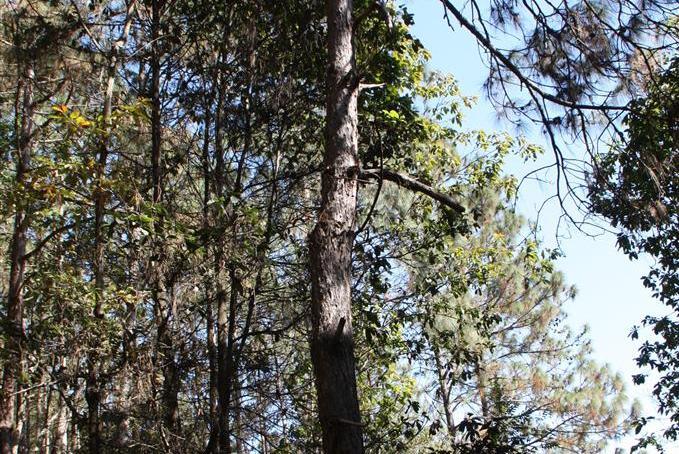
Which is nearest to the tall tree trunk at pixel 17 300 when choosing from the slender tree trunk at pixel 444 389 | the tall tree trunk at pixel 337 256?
the tall tree trunk at pixel 337 256

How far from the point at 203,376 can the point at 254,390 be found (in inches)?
17.9

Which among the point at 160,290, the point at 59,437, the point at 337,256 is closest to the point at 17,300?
the point at 59,437

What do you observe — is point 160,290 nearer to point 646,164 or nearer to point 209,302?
point 209,302

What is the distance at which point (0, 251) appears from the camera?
12.2 m

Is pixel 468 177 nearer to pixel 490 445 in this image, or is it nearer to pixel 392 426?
pixel 392 426

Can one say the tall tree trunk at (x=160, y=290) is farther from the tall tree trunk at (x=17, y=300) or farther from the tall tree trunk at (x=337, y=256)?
the tall tree trunk at (x=337, y=256)

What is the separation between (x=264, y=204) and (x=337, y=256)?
9.91 feet

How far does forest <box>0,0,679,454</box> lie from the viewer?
411 centimetres

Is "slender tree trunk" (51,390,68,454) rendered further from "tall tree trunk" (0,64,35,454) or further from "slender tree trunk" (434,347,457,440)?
"slender tree trunk" (434,347,457,440)

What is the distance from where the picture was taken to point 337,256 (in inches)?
137

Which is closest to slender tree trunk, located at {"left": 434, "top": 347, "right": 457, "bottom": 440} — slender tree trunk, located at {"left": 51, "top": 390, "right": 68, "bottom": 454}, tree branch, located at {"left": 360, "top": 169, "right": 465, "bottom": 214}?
tree branch, located at {"left": 360, "top": 169, "right": 465, "bottom": 214}

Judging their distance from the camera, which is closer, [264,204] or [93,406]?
[93,406]

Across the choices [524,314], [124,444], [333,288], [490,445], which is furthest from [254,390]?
[524,314]

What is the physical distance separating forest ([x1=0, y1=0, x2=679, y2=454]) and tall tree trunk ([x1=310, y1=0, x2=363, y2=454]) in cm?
1
